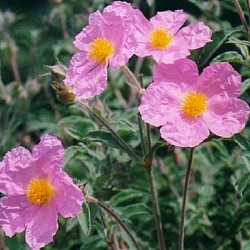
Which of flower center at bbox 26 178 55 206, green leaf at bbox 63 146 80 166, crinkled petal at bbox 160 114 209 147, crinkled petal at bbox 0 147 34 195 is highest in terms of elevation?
crinkled petal at bbox 160 114 209 147

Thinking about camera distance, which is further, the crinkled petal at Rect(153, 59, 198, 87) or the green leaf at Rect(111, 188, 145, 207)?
the green leaf at Rect(111, 188, 145, 207)

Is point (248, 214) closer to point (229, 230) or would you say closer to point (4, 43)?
point (229, 230)

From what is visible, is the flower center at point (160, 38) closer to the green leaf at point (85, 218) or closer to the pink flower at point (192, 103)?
the pink flower at point (192, 103)

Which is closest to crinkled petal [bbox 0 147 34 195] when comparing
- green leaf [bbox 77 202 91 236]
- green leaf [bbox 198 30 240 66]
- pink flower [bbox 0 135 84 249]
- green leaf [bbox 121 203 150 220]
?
pink flower [bbox 0 135 84 249]

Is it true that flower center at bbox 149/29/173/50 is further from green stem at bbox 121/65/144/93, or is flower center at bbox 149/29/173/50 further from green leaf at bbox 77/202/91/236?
green leaf at bbox 77/202/91/236

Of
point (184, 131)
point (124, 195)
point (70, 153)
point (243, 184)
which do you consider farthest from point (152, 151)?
point (124, 195)
